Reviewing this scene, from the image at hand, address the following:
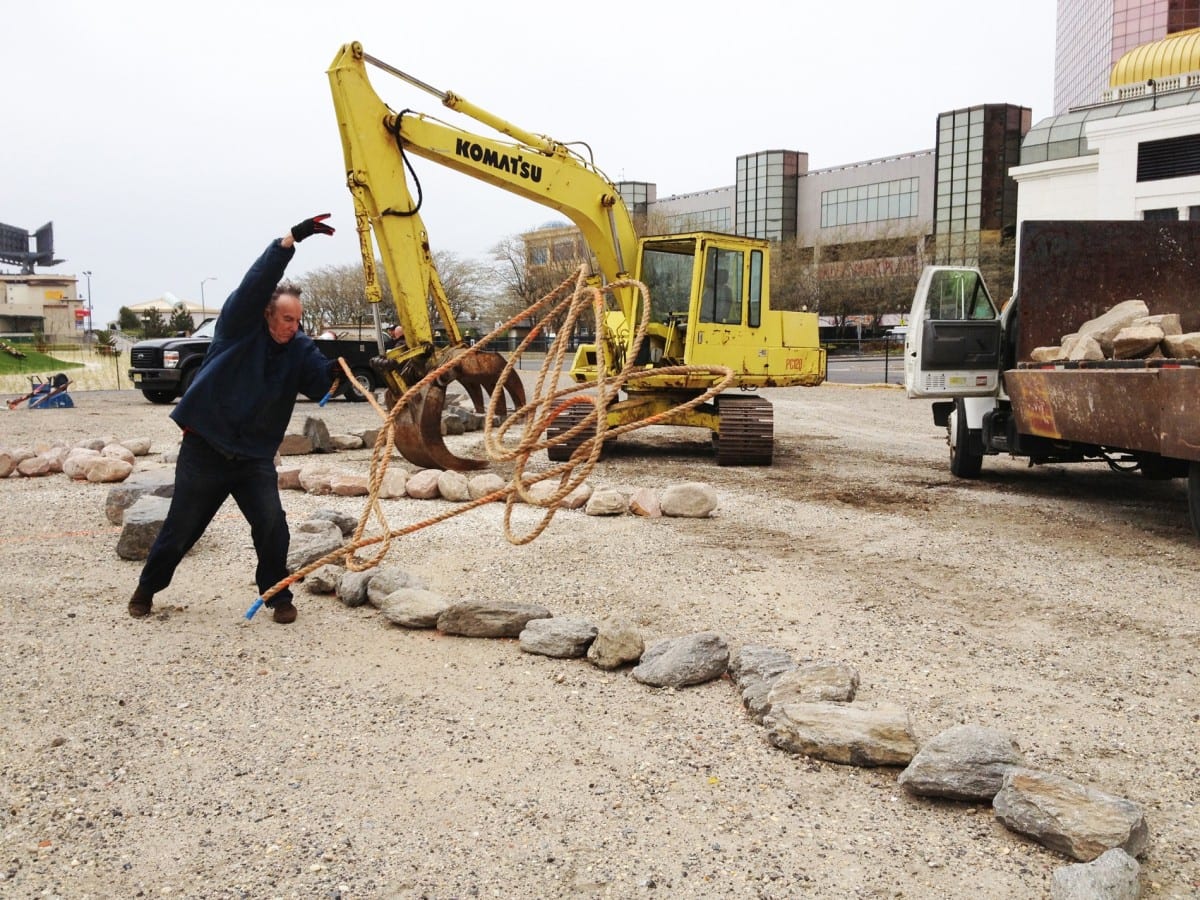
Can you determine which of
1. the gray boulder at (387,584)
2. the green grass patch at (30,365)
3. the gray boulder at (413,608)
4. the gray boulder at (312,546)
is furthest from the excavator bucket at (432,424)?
the green grass patch at (30,365)

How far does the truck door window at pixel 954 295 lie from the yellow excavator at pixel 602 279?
2157mm

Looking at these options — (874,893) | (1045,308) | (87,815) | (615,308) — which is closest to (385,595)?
(87,815)

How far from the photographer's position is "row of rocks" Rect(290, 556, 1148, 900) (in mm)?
2939

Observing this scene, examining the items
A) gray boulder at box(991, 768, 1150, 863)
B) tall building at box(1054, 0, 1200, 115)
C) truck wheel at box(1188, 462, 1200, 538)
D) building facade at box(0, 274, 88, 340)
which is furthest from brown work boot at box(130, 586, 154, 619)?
building facade at box(0, 274, 88, 340)

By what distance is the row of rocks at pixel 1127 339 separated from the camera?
7434 millimetres

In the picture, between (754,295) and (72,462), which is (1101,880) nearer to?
(754,295)

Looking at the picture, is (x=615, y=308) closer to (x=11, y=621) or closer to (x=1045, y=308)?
(x=1045, y=308)

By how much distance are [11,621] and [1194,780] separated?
5469mm

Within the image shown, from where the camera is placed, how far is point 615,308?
45.5 ft

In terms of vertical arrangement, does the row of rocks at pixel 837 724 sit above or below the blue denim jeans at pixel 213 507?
below

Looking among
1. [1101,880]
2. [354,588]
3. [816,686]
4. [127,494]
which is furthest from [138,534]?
[1101,880]

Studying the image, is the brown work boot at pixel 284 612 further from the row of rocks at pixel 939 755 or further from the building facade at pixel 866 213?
the building facade at pixel 866 213

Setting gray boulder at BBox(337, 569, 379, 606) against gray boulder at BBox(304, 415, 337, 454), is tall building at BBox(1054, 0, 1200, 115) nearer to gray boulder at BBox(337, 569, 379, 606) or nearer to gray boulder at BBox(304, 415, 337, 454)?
gray boulder at BBox(304, 415, 337, 454)

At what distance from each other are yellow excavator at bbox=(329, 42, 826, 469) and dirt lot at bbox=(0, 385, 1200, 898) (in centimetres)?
321
